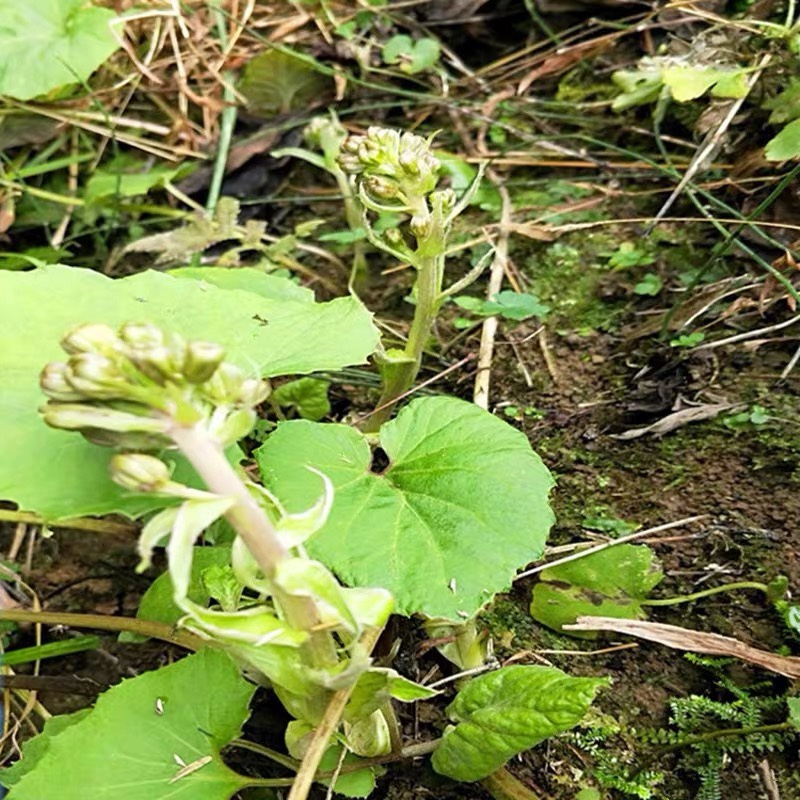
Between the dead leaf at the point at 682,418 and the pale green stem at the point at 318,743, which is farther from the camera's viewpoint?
the dead leaf at the point at 682,418

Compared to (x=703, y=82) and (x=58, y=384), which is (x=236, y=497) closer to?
(x=58, y=384)

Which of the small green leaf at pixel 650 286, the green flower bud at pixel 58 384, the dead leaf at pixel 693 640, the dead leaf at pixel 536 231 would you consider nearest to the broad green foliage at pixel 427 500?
the dead leaf at pixel 693 640

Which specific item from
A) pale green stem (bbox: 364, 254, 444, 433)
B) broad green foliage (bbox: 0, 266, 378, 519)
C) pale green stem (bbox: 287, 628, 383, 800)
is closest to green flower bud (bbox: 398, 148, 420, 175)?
pale green stem (bbox: 364, 254, 444, 433)

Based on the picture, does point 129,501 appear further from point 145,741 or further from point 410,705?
point 410,705

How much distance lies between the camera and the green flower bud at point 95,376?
0.78 meters

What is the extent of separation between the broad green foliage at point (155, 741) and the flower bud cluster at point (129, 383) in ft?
1.29

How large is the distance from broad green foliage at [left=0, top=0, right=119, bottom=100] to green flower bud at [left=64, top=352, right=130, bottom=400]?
60.9 inches

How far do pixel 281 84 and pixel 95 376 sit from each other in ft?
6.06

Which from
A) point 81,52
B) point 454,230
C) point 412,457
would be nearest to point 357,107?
point 454,230

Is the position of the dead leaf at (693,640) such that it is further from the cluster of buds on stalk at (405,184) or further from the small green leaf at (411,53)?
the small green leaf at (411,53)

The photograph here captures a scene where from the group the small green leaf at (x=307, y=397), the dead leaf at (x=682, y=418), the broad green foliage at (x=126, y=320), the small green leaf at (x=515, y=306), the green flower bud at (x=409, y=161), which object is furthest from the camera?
the small green leaf at (x=515, y=306)

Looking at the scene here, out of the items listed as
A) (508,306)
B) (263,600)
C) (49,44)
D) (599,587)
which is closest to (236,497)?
(263,600)

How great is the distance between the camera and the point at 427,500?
115 cm

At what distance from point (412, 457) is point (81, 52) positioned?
1528 mm
